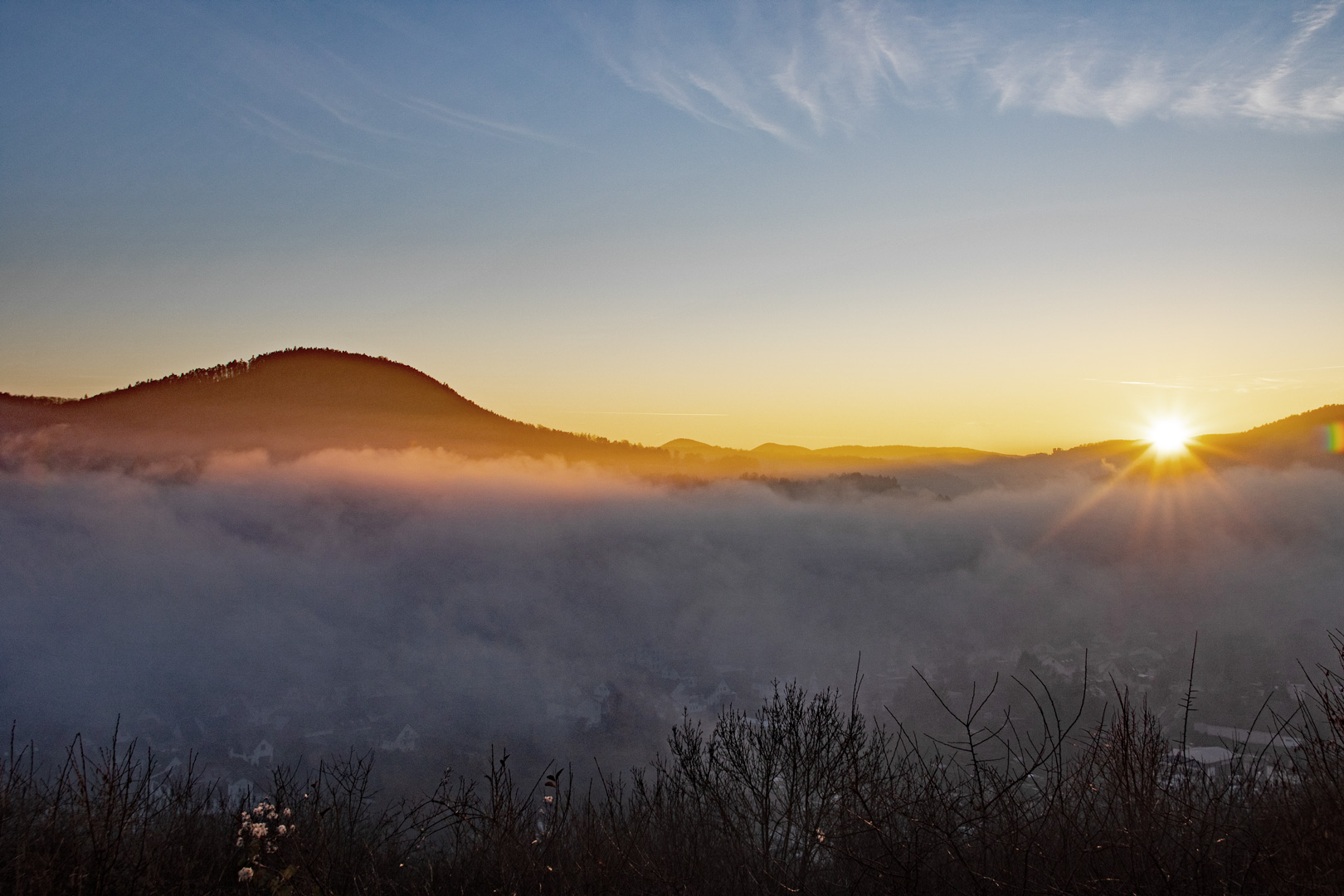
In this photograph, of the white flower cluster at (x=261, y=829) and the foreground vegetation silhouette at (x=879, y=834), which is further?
the white flower cluster at (x=261, y=829)

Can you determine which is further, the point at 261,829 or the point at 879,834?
the point at 261,829

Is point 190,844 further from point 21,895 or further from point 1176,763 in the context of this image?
point 1176,763

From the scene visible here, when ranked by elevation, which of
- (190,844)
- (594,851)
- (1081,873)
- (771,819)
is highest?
(1081,873)

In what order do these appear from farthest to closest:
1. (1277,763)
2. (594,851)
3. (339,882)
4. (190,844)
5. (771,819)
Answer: (771,819) < (190,844) < (339,882) < (594,851) < (1277,763)

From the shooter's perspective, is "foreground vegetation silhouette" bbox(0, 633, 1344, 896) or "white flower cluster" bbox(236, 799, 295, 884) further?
"white flower cluster" bbox(236, 799, 295, 884)

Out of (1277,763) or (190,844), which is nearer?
(1277,763)

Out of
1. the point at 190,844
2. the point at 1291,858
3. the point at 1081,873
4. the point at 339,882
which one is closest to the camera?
the point at 1291,858

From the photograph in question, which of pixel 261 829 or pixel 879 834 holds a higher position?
pixel 879 834

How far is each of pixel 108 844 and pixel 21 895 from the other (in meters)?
1.17

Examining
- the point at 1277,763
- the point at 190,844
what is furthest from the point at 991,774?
the point at 190,844

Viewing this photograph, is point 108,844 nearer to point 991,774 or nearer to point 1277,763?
point 991,774

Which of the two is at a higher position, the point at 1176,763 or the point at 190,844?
the point at 1176,763

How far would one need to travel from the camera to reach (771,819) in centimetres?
2775

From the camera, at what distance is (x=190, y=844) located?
20422 millimetres
